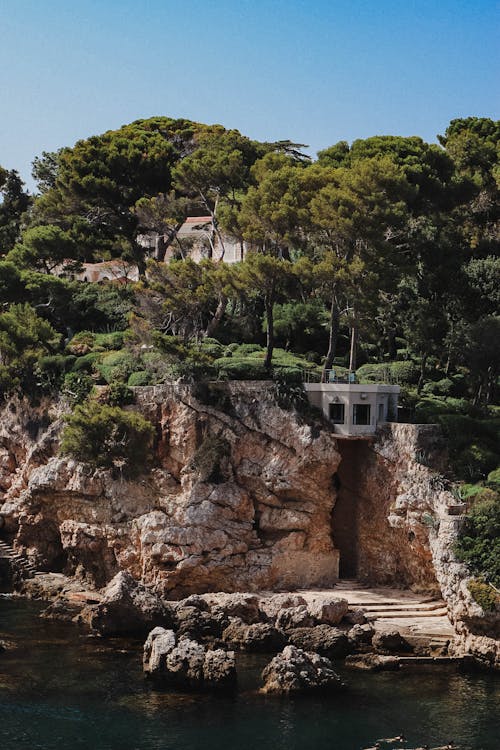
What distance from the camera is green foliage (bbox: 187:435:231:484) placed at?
166ft

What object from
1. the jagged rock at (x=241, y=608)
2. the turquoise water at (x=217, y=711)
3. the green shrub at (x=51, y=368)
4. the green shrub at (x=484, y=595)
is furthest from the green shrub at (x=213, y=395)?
the green shrub at (x=484, y=595)

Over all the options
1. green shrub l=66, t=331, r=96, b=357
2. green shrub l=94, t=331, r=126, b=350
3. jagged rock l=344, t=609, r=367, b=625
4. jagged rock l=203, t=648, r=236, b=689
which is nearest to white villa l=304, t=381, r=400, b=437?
jagged rock l=344, t=609, r=367, b=625

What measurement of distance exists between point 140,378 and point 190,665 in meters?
19.7

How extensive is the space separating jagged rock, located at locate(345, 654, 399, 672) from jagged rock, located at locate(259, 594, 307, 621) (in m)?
5.01

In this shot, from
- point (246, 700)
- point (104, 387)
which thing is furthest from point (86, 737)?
point (104, 387)

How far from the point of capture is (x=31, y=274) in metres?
63.3

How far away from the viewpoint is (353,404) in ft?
167

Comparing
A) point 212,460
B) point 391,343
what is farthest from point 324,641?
point 391,343

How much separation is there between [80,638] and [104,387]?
1529cm

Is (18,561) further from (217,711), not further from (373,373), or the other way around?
(217,711)

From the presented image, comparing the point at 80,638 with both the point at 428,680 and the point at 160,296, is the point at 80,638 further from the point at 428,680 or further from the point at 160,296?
the point at 160,296

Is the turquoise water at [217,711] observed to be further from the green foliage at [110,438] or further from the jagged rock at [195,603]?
the green foliage at [110,438]

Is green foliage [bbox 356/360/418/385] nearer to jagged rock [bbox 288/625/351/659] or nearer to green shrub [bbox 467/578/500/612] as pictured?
green shrub [bbox 467/578/500/612]

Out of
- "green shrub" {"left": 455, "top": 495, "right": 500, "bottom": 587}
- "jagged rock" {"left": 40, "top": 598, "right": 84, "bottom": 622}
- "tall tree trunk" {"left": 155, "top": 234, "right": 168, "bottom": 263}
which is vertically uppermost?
"tall tree trunk" {"left": 155, "top": 234, "right": 168, "bottom": 263}
